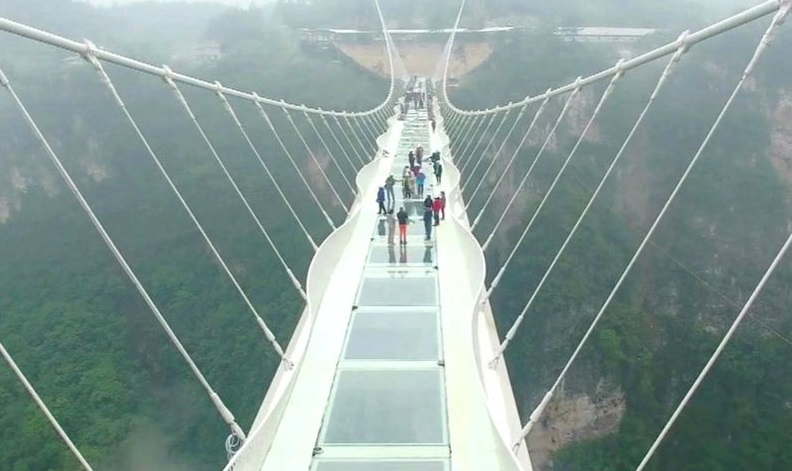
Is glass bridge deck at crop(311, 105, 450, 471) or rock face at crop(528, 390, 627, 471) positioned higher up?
glass bridge deck at crop(311, 105, 450, 471)

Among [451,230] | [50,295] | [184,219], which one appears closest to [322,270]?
[451,230]

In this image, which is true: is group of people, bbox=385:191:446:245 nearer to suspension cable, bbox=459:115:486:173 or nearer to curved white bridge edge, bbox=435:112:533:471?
curved white bridge edge, bbox=435:112:533:471

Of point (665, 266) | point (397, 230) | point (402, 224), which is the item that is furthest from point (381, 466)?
point (665, 266)

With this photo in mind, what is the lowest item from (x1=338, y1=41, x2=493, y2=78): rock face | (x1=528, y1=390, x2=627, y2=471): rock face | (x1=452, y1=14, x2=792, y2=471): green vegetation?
(x1=528, y1=390, x2=627, y2=471): rock face

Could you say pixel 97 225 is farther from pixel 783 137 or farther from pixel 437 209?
pixel 783 137

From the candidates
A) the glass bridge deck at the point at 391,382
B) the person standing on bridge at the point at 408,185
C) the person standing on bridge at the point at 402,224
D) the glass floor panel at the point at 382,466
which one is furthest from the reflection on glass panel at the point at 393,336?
the person standing on bridge at the point at 408,185

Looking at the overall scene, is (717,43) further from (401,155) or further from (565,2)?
(401,155)

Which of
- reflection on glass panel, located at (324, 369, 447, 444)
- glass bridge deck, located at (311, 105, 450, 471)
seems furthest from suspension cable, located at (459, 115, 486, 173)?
reflection on glass panel, located at (324, 369, 447, 444)

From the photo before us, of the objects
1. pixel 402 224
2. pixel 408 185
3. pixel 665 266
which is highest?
pixel 408 185
